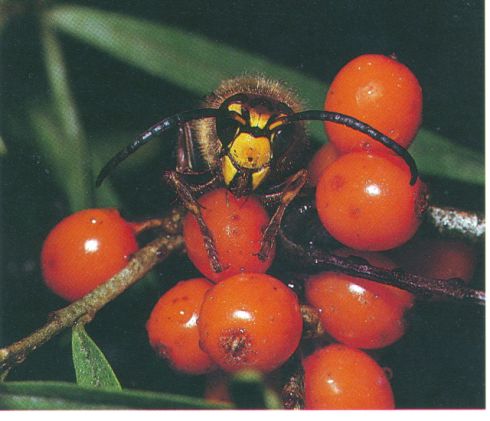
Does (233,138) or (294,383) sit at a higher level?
(233,138)

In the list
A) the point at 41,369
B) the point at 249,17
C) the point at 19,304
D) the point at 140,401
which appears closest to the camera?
the point at 140,401

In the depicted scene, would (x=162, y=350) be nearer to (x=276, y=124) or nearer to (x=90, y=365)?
(x=90, y=365)

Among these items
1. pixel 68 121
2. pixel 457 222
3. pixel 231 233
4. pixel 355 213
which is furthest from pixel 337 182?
pixel 68 121

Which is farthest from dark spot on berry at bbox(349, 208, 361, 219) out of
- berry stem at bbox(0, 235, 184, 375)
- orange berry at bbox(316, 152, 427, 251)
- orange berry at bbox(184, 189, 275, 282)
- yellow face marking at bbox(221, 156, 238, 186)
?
berry stem at bbox(0, 235, 184, 375)

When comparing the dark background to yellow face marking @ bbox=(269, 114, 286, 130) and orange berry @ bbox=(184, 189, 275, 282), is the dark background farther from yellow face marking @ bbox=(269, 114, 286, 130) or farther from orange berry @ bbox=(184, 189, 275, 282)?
yellow face marking @ bbox=(269, 114, 286, 130)

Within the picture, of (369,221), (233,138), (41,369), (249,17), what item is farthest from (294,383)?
(249,17)

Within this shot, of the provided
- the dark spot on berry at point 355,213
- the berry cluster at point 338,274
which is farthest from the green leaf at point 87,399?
the dark spot on berry at point 355,213

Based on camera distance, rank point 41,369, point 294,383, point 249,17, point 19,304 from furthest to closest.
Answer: point 249,17, point 19,304, point 41,369, point 294,383

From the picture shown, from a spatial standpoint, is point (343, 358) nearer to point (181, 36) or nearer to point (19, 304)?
point (19, 304)
